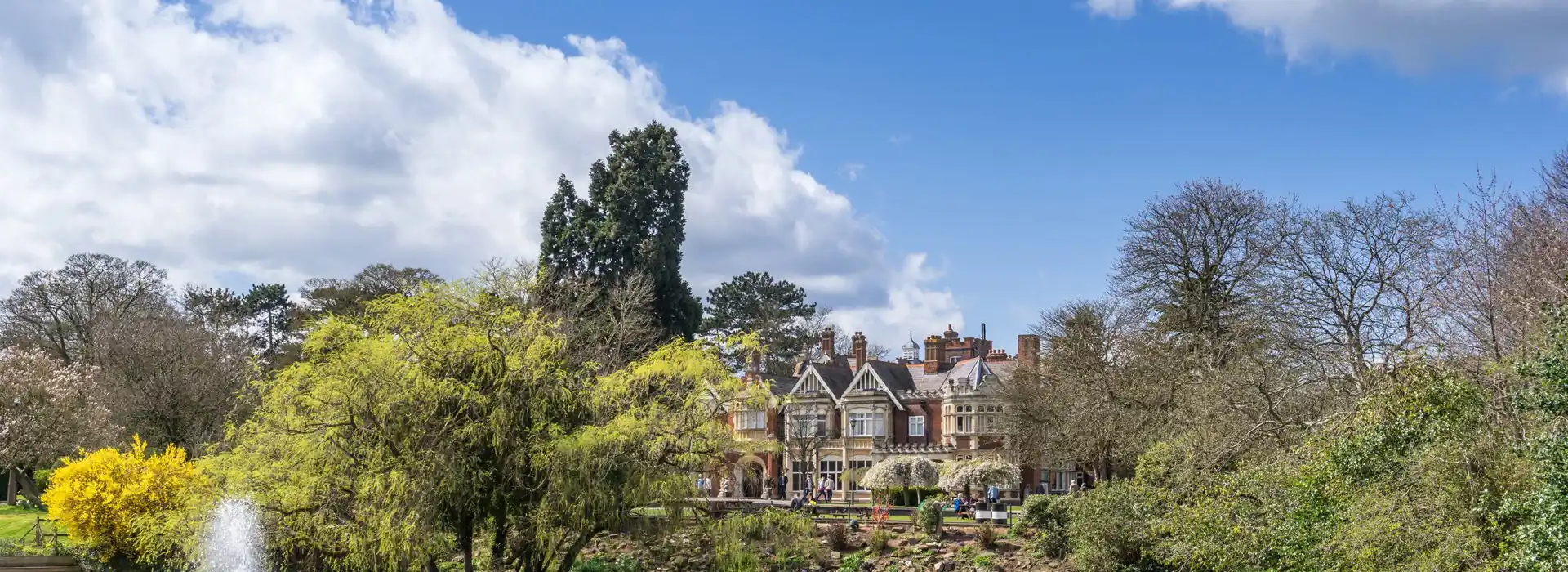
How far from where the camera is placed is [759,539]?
28688 mm

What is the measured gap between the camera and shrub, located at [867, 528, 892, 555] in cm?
3534

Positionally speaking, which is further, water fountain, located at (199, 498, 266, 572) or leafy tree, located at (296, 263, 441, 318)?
leafy tree, located at (296, 263, 441, 318)

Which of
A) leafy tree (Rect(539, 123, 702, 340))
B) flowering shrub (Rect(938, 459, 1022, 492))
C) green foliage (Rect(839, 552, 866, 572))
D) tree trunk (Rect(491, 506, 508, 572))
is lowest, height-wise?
green foliage (Rect(839, 552, 866, 572))

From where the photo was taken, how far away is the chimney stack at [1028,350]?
51581mm

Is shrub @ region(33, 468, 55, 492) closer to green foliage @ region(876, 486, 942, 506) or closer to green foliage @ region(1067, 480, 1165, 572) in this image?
green foliage @ region(876, 486, 942, 506)

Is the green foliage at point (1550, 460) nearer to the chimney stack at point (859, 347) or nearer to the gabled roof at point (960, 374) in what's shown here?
the gabled roof at point (960, 374)

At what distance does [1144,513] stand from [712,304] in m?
51.2

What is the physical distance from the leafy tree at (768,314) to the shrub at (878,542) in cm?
3925

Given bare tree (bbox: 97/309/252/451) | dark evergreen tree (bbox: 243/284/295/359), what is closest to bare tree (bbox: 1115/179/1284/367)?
bare tree (bbox: 97/309/252/451)

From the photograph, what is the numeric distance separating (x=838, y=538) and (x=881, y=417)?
25502 millimetres

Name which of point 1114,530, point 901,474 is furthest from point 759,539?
point 901,474

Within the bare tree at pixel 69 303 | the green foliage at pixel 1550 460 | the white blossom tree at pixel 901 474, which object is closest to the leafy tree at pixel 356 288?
the bare tree at pixel 69 303

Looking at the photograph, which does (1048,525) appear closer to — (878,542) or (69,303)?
(878,542)

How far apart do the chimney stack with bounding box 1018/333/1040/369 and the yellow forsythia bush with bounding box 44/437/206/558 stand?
31699 millimetres
